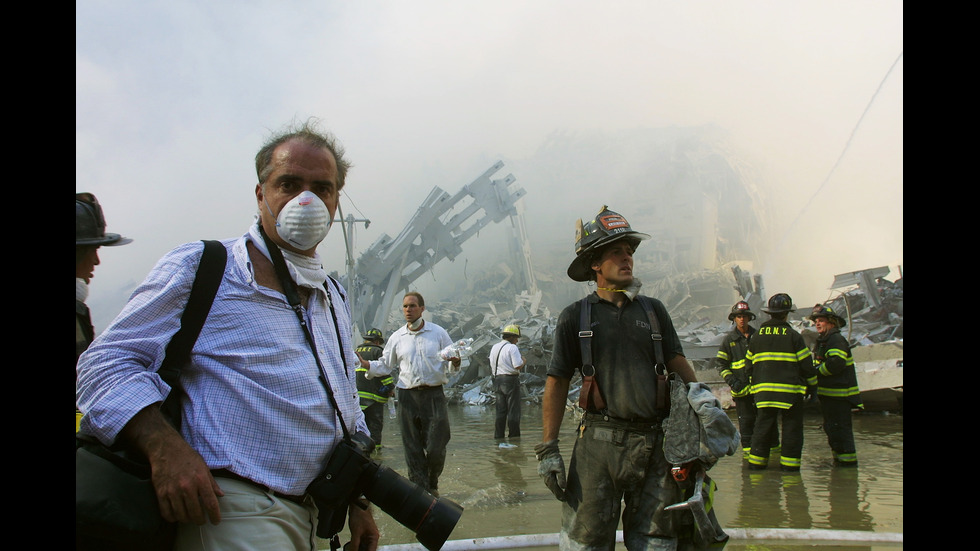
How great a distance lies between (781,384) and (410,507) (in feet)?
16.8

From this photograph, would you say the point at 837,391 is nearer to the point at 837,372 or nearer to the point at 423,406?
the point at 837,372

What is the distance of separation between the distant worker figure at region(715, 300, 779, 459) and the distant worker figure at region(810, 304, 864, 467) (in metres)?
0.71

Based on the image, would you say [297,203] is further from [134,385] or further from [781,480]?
[781,480]

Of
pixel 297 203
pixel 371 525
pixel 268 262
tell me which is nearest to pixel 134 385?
pixel 268 262

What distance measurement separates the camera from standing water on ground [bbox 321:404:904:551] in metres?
3.93

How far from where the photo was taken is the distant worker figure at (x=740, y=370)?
6.44 meters

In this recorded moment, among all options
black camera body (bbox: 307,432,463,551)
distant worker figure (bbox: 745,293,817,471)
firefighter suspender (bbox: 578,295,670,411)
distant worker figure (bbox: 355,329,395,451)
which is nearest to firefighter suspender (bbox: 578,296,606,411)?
firefighter suspender (bbox: 578,295,670,411)

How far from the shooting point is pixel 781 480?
528 cm

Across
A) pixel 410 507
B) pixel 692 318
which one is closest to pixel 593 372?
pixel 410 507

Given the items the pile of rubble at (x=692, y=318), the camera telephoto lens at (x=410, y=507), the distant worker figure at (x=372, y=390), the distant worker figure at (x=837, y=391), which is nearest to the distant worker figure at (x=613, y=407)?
the camera telephoto lens at (x=410, y=507)

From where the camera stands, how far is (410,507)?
151cm
